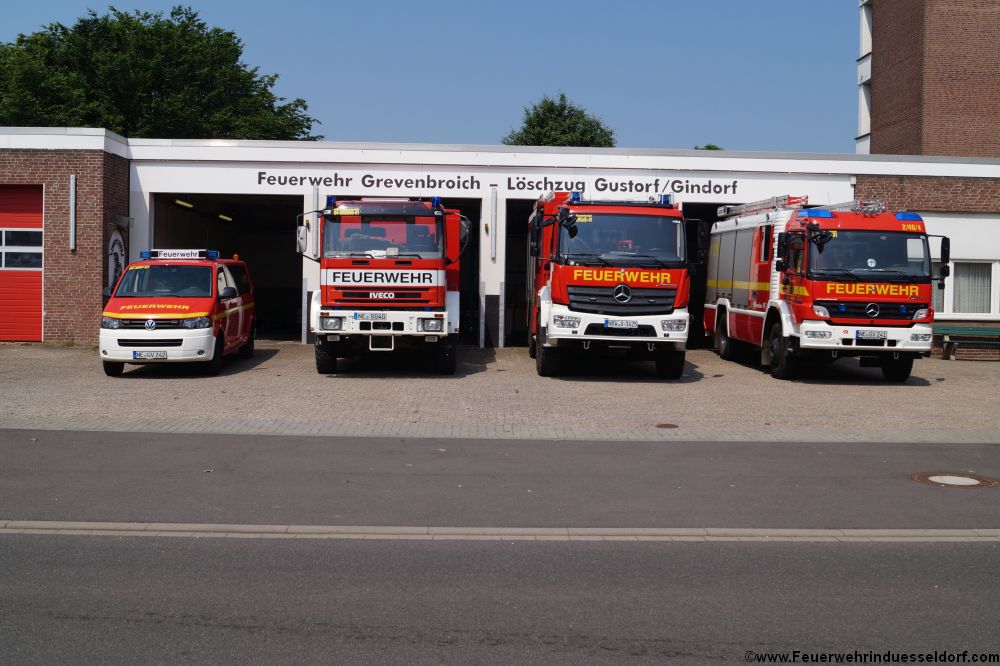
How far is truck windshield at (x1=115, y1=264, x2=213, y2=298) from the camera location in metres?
17.7

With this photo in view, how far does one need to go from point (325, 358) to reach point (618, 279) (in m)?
5.51

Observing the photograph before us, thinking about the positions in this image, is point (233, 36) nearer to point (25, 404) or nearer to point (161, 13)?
point (161, 13)

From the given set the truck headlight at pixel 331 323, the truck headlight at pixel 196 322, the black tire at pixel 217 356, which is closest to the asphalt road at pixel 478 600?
the truck headlight at pixel 331 323

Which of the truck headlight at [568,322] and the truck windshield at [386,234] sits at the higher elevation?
the truck windshield at [386,234]

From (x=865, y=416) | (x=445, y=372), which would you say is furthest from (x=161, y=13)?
(x=865, y=416)

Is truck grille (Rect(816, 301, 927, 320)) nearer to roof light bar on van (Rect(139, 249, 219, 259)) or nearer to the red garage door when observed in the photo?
roof light bar on van (Rect(139, 249, 219, 259))

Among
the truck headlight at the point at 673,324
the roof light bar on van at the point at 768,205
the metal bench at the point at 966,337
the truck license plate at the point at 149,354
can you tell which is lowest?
the truck license plate at the point at 149,354

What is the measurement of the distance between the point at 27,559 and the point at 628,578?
3858mm

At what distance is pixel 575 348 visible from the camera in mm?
Answer: 17219

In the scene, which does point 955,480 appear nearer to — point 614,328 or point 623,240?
point 614,328

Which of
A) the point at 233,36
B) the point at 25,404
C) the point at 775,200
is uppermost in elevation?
the point at 233,36

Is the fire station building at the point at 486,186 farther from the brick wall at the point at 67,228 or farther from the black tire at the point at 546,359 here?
the black tire at the point at 546,359

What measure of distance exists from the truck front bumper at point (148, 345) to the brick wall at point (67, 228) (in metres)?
6.24

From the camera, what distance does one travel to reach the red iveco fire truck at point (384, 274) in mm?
16984
